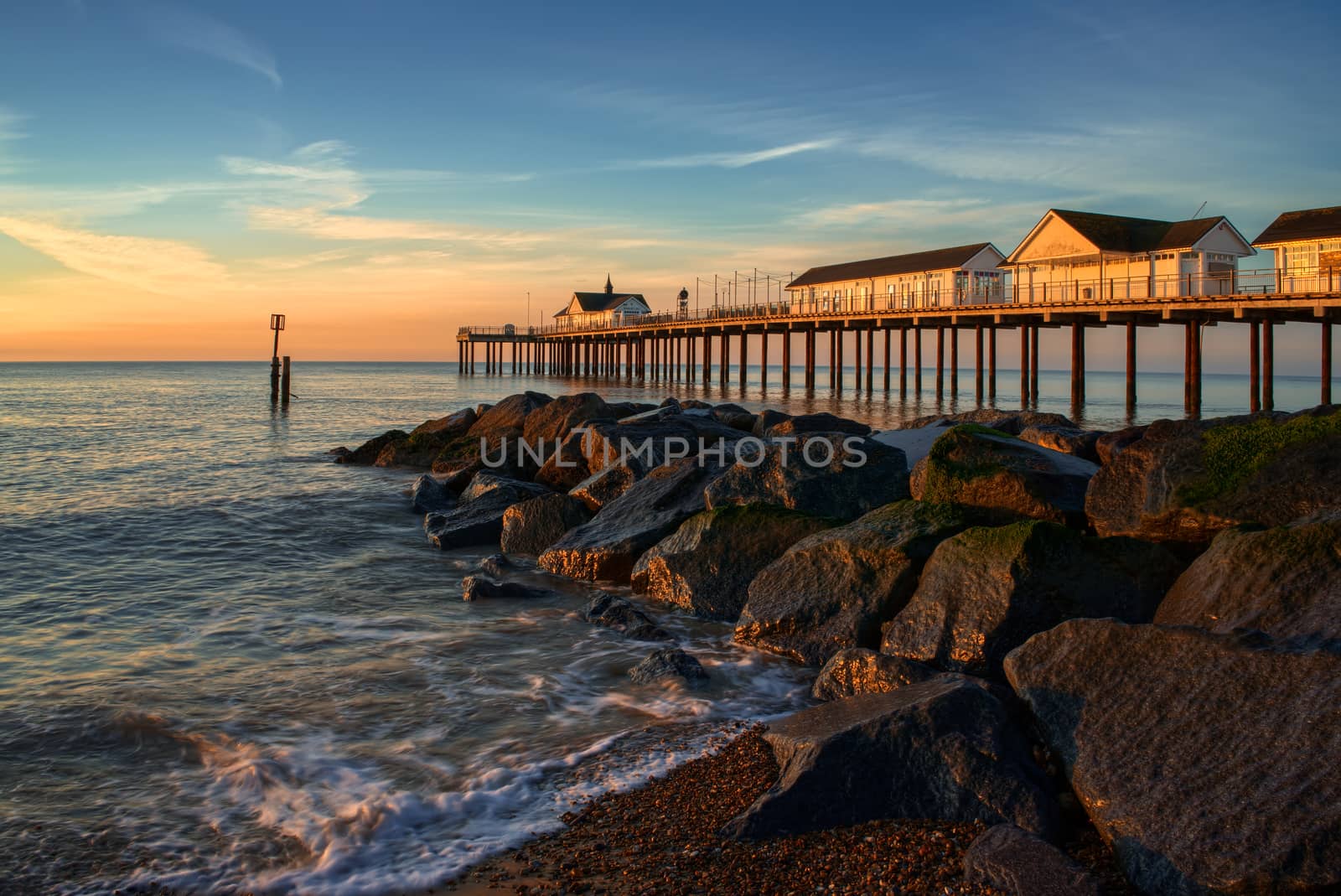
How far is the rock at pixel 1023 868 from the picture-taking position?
3.75 m

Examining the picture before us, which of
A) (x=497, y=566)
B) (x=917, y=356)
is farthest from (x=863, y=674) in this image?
(x=917, y=356)

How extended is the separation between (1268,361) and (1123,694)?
3250 centimetres

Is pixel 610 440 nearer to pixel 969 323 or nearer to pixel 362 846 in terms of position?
pixel 362 846

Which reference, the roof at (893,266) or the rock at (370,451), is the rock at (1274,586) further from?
the roof at (893,266)

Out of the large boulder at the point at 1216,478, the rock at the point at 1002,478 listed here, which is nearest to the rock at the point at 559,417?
the rock at the point at 1002,478

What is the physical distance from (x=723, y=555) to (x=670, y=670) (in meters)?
2.11

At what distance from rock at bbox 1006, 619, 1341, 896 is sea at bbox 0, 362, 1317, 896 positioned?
201cm

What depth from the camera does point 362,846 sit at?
4.67 m

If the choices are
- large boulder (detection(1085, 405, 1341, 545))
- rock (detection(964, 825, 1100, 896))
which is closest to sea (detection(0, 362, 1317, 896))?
rock (detection(964, 825, 1100, 896))

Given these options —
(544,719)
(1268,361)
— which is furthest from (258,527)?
(1268,361)

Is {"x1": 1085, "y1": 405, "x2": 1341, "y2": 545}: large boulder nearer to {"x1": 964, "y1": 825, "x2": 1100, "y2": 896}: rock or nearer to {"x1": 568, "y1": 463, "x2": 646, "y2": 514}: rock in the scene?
{"x1": 964, "y1": 825, "x2": 1100, "y2": 896}: rock

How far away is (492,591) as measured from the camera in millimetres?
9516

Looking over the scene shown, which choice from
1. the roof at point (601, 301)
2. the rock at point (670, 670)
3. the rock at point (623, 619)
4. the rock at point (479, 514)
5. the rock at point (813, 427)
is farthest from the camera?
the roof at point (601, 301)

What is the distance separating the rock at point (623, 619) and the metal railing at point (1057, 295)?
27.1 m
